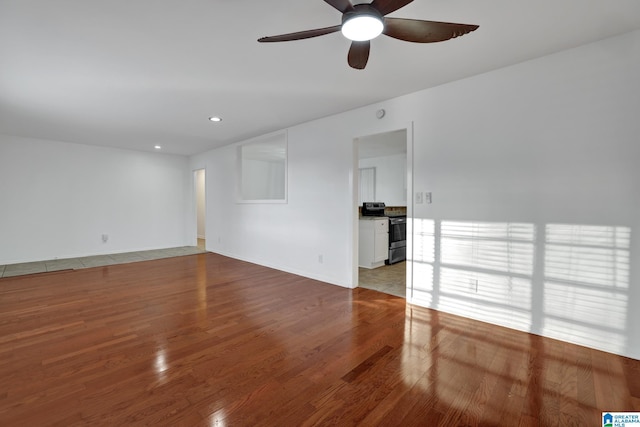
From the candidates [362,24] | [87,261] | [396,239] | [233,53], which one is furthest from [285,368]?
[87,261]

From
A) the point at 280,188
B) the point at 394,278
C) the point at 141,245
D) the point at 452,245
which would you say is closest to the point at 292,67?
the point at 452,245

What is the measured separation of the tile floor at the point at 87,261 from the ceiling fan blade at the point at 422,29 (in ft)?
19.7

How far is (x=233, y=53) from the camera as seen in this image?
2.34 meters

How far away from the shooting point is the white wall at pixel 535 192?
2.12 m

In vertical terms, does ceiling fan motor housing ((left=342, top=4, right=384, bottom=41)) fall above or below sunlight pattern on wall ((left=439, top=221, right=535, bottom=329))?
above

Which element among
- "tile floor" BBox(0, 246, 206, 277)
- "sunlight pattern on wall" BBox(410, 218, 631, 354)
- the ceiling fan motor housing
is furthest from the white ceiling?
"tile floor" BBox(0, 246, 206, 277)

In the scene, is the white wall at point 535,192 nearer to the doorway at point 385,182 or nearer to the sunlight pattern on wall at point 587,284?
the sunlight pattern on wall at point 587,284

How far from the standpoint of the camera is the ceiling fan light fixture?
5.02 feet

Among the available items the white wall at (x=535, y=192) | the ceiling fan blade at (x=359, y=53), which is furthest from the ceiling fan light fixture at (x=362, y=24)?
the white wall at (x=535, y=192)

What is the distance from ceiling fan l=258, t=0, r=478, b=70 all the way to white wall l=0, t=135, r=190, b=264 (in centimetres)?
621

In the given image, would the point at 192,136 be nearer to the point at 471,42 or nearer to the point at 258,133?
the point at 258,133

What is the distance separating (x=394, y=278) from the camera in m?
4.30

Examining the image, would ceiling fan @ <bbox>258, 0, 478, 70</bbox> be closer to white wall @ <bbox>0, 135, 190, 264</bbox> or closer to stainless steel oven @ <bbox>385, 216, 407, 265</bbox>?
stainless steel oven @ <bbox>385, 216, 407, 265</bbox>

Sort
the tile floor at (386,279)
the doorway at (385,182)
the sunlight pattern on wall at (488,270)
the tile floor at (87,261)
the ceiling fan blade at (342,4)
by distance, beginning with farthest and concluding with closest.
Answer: the tile floor at (87,261) < the doorway at (385,182) < the tile floor at (386,279) < the sunlight pattern on wall at (488,270) < the ceiling fan blade at (342,4)
